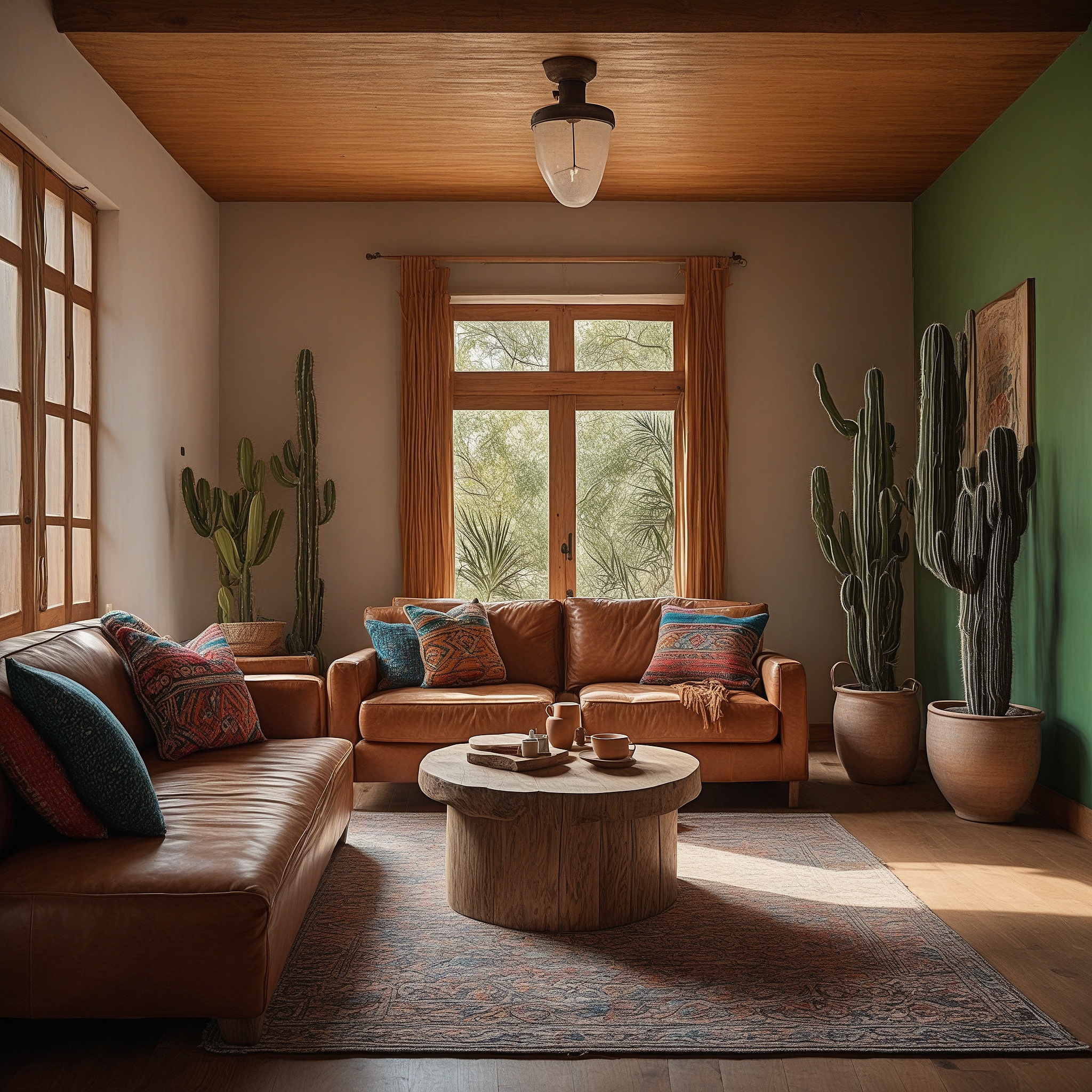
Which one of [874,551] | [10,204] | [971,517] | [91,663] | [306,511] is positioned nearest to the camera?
[91,663]

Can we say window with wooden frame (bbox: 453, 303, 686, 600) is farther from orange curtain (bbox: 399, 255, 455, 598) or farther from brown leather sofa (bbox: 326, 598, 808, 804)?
brown leather sofa (bbox: 326, 598, 808, 804)

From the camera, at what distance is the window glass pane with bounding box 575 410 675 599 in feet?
18.0

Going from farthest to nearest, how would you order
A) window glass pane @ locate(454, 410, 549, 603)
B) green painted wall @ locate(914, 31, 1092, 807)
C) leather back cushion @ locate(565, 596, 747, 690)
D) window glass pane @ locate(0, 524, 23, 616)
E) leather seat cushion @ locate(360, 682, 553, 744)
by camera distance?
window glass pane @ locate(454, 410, 549, 603) < leather back cushion @ locate(565, 596, 747, 690) < leather seat cushion @ locate(360, 682, 553, 744) < green painted wall @ locate(914, 31, 1092, 807) < window glass pane @ locate(0, 524, 23, 616)

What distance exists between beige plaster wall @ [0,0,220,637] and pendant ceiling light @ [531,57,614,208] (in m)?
1.69

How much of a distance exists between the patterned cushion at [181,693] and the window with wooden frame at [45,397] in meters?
0.52

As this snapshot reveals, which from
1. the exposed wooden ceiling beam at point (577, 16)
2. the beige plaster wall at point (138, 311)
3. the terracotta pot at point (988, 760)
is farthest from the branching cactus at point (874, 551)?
the beige plaster wall at point (138, 311)

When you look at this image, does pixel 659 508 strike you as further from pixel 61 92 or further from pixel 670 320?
pixel 61 92

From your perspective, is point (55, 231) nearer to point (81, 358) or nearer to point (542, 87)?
point (81, 358)

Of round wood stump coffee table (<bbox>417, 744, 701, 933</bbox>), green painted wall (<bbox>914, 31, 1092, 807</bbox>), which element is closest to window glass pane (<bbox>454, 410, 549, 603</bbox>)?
green painted wall (<bbox>914, 31, 1092, 807</bbox>)

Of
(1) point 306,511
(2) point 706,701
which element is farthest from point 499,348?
(2) point 706,701

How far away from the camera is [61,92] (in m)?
3.52

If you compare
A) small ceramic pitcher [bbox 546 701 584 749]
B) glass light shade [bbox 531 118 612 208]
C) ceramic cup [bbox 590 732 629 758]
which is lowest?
ceramic cup [bbox 590 732 629 758]

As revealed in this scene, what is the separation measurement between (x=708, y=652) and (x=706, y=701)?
0.36 m

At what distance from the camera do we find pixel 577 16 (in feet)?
11.6
